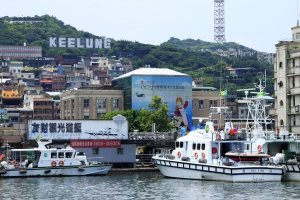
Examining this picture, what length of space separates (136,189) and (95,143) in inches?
838

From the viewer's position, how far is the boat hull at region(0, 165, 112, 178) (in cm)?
7681

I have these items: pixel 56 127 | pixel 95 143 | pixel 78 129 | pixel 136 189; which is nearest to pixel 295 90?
pixel 95 143

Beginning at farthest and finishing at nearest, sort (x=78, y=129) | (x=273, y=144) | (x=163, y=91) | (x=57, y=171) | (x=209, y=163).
A: 1. (x=163, y=91)
2. (x=78, y=129)
3. (x=273, y=144)
4. (x=57, y=171)
5. (x=209, y=163)

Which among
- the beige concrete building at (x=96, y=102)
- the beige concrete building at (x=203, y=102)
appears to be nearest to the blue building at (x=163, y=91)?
the beige concrete building at (x=96, y=102)

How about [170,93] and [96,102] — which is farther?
[96,102]

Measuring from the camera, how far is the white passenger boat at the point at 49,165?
7712cm

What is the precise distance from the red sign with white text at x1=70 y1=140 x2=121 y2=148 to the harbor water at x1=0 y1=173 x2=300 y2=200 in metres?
9.48

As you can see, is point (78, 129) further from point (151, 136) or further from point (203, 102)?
point (203, 102)

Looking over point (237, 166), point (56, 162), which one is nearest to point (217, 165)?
point (237, 166)

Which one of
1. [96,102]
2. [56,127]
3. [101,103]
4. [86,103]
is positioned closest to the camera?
[56,127]

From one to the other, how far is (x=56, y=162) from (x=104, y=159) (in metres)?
8.99

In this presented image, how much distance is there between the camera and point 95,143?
86125 millimetres

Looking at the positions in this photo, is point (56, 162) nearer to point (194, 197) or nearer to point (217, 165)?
point (217, 165)

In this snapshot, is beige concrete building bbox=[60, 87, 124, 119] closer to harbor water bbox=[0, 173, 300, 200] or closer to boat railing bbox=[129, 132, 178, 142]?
boat railing bbox=[129, 132, 178, 142]
